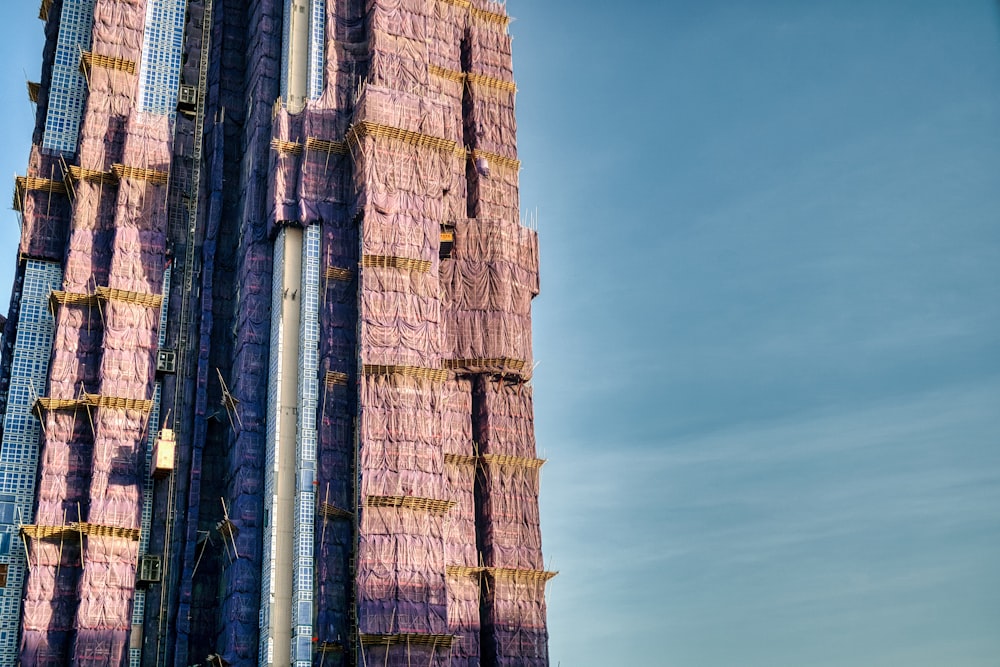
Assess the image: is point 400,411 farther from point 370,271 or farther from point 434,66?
point 434,66

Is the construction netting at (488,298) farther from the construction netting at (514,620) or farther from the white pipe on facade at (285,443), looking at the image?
the construction netting at (514,620)

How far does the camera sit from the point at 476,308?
215 ft

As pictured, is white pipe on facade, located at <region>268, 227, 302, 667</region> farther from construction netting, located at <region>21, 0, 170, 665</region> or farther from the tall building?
construction netting, located at <region>21, 0, 170, 665</region>

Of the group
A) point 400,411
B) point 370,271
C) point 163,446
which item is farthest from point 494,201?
point 163,446

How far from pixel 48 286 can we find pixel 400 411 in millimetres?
20198

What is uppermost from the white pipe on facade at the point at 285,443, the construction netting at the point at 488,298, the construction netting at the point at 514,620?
the construction netting at the point at 488,298

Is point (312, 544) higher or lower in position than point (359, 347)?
lower

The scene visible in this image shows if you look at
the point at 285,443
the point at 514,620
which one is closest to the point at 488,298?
the point at 285,443

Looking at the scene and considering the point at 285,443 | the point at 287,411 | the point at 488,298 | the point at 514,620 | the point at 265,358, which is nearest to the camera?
the point at 285,443

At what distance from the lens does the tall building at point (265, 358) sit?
54.4 m

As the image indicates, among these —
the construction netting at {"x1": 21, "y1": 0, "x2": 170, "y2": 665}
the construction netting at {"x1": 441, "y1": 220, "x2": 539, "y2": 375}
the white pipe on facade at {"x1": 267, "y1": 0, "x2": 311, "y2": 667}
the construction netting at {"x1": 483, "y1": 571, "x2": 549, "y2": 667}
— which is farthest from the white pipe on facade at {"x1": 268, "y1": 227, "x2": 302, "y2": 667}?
the construction netting at {"x1": 483, "y1": 571, "x2": 549, "y2": 667}

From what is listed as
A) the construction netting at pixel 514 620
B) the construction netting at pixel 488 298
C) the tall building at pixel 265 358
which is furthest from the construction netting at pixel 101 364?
the construction netting at pixel 514 620

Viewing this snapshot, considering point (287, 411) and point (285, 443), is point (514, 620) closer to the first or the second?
point (285, 443)

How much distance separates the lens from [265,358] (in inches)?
2408
